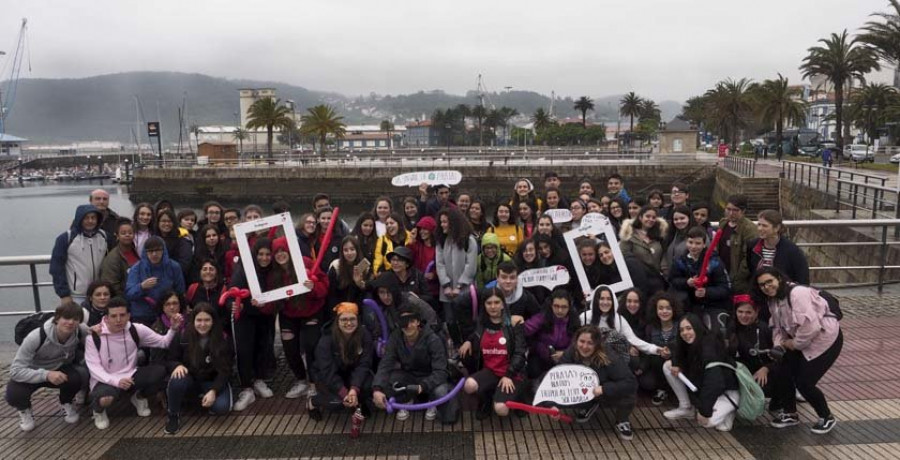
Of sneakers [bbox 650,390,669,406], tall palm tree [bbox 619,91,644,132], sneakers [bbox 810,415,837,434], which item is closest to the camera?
sneakers [bbox 810,415,837,434]

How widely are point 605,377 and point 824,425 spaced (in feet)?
5.59

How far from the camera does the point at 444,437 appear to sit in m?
4.55

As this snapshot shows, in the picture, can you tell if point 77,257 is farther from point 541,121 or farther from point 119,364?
point 541,121

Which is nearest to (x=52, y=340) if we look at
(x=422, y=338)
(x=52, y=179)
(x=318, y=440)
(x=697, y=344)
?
(x=318, y=440)

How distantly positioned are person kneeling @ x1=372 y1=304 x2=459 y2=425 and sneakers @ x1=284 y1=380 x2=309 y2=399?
3.10ft

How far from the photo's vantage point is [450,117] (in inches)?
4729

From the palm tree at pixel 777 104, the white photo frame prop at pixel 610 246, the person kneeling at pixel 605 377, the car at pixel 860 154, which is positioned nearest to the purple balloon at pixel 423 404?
the person kneeling at pixel 605 377

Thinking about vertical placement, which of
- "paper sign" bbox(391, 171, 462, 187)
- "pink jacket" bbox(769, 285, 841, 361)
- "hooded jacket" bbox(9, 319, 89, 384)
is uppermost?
"paper sign" bbox(391, 171, 462, 187)

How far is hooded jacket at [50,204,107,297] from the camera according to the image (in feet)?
18.0

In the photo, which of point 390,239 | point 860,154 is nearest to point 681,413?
point 390,239

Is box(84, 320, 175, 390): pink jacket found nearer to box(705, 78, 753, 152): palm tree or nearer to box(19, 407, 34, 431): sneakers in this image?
box(19, 407, 34, 431): sneakers

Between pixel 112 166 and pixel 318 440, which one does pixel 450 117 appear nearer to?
pixel 112 166

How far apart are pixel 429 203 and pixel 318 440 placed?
156 inches

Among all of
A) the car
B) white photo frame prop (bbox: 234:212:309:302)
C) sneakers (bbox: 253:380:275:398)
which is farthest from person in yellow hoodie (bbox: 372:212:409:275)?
the car
